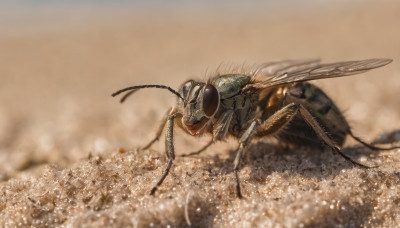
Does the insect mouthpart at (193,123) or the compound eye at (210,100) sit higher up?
the compound eye at (210,100)

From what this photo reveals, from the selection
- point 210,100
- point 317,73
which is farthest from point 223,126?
point 317,73

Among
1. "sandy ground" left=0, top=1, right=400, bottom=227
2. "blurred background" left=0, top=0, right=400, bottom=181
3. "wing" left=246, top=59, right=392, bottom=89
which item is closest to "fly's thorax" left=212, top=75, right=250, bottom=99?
"wing" left=246, top=59, right=392, bottom=89

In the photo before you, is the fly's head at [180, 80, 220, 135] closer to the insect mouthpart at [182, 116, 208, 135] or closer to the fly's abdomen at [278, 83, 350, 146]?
the insect mouthpart at [182, 116, 208, 135]

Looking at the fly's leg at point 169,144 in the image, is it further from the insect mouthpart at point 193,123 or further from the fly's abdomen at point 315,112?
the fly's abdomen at point 315,112

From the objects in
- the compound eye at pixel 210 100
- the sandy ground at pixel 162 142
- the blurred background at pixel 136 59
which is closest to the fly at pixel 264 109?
the compound eye at pixel 210 100

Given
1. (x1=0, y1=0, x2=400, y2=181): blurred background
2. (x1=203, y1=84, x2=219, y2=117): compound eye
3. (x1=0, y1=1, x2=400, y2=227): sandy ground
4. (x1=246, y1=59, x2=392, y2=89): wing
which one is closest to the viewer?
(x1=0, y1=1, x2=400, y2=227): sandy ground

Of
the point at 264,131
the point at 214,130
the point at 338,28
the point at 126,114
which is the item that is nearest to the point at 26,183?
the point at 214,130

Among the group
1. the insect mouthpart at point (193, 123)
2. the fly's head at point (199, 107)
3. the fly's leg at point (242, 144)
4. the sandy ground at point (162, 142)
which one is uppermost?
the fly's head at point (199, 107)
